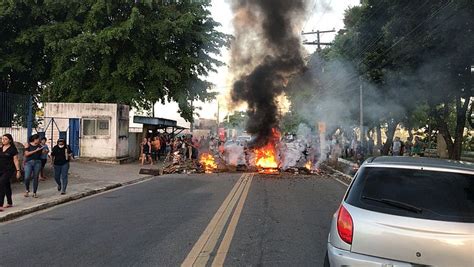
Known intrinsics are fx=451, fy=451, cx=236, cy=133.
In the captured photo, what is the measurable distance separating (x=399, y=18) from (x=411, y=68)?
7.37 feet

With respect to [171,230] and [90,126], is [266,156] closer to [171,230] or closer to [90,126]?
[90,126]

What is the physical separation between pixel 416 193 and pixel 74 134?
20.9m

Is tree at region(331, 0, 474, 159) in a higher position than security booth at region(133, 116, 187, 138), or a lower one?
higher

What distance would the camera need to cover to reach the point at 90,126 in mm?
22812

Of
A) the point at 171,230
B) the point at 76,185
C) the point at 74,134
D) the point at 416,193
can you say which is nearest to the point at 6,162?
the point at 171,230

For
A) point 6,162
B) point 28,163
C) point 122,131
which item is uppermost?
point 122,131

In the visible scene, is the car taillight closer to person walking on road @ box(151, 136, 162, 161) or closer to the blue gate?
the blue gate

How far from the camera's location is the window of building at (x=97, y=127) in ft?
74.7

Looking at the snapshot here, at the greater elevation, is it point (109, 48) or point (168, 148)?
point (109, 48)

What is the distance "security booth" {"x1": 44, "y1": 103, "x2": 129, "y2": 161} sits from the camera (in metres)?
22.4

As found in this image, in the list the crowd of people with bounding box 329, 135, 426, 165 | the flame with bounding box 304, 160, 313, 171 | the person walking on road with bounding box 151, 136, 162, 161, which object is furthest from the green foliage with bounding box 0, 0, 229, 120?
the crowd of people with bounding box 329, 135, 426, 165

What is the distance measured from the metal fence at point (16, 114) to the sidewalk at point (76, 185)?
1.71 metres

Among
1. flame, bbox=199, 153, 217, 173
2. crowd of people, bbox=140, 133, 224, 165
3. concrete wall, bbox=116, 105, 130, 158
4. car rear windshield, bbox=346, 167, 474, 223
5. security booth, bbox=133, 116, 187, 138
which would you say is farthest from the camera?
security booth, bbox=133, 116, 187, 138

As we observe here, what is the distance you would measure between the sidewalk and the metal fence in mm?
1711
